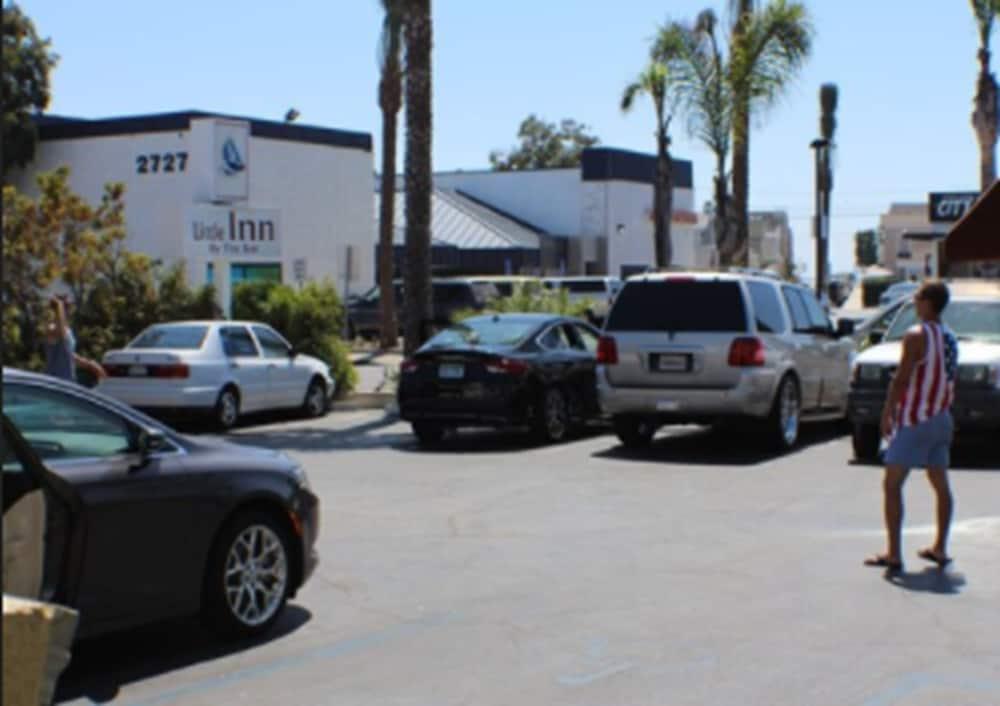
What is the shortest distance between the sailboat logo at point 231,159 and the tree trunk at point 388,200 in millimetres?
3871

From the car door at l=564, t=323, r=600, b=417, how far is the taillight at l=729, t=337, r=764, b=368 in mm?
2545

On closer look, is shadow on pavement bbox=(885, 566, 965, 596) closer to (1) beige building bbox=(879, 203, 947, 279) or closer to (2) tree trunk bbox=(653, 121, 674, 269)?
(2) tree trunk bbox=(653, 121, 674, 269)

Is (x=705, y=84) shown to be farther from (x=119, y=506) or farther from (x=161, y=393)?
(x=119, y=506)

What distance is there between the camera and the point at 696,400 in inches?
606

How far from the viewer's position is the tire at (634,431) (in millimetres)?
16125

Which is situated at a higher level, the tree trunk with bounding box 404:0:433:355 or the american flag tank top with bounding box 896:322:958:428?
the tree trunk with bounding box 404:0:433:355

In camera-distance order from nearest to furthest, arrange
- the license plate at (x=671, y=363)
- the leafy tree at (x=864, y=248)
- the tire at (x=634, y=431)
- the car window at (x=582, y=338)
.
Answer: the license plate at (x=671, y=363) → the tire at (x=634, y=431) → the car window at (x=582, y=338) → the leafy tree at (x=864, y=248)

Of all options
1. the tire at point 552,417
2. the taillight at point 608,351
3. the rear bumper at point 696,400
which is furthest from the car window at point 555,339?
the rear bumper at point 696,400

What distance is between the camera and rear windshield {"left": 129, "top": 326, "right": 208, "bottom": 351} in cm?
1888

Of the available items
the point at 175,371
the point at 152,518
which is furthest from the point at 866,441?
the point at 152,518

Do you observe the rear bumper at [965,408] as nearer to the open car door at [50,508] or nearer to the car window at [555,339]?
the car window at [555,339]

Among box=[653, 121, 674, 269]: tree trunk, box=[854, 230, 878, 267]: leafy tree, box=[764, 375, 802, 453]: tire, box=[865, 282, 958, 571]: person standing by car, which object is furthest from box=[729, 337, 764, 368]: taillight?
box=[854, 230, 878, 267]: leafy tree

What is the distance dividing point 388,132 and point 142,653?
31.7m

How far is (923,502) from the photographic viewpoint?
39.9ft
